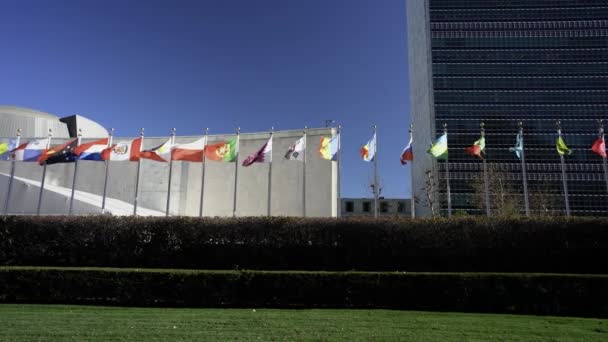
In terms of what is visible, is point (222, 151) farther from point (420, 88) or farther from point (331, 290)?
point (420, 88)

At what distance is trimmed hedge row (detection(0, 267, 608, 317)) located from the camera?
14.3 metres

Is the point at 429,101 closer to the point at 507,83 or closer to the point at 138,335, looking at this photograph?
the point at 507,83

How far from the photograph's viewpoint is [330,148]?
25547mm

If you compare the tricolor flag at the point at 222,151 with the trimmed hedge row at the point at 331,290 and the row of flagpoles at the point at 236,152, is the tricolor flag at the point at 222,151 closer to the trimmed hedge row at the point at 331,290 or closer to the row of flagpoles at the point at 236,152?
the row of flagpoles at the point at 236,152

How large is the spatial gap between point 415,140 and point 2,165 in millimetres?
70919

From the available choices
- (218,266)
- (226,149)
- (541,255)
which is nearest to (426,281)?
(541,255)

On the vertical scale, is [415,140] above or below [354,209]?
above

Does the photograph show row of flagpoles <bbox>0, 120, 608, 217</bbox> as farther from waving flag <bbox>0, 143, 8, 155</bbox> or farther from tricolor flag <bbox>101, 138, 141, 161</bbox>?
waving flag <bbox>0, 143, 8, 155</bbox>

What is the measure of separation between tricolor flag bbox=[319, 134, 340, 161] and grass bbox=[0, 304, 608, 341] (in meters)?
12.9

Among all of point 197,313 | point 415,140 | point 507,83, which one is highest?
point 507,83

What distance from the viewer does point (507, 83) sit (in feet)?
264

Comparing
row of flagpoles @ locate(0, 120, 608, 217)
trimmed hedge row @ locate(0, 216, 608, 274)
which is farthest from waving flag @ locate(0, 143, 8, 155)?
trimmed hedge row @ locate(0, 216, 608, 274)

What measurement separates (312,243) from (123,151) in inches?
565

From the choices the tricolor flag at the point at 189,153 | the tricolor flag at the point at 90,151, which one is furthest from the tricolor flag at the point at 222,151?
the tricolor flag at the point at 90,151
